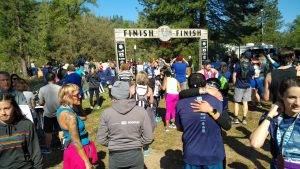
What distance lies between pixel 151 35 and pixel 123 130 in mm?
10726

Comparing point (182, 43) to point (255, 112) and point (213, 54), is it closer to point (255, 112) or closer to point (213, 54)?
point (213, 54)

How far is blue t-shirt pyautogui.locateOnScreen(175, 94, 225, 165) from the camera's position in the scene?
3.01 metres

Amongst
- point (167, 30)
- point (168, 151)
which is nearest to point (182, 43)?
point (167, 30)

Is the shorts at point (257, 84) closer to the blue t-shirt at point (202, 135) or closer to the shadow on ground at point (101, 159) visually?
the shadow on ground at point (101, 159)

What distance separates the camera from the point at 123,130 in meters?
3.15

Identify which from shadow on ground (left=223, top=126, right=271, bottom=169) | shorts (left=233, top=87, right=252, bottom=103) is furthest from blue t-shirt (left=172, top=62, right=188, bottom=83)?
shadow on ground (left=223, top=126, right=271, bottom=169)

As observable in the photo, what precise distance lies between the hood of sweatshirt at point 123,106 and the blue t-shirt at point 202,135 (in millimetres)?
638

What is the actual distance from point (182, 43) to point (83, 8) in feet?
71.8

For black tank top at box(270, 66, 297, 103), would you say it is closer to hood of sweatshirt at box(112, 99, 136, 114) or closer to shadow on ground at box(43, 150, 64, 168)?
Result: hood of sweatshirt at box(112, 99, 136, 114)

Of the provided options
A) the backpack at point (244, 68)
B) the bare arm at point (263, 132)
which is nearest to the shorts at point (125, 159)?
the bare arm at point (263, 132)

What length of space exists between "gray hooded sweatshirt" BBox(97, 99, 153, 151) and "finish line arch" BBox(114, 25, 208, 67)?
31.6 ft

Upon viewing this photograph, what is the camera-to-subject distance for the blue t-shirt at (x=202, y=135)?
301cm

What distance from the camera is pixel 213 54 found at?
920 inches

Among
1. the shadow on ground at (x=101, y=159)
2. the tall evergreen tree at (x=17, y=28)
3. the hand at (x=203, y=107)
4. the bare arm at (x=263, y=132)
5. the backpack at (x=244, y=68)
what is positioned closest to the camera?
the bare arm at (x=263, y=132)
